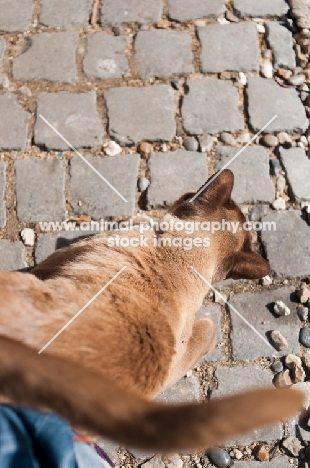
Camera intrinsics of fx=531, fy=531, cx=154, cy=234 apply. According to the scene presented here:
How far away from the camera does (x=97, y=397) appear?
145 cm

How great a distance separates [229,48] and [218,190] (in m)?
1.67

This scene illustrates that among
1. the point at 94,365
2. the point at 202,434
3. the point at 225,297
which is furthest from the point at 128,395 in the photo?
the point at 225,297

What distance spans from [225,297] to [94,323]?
49.1 inches

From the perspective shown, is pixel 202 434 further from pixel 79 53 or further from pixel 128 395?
pixel 79 53

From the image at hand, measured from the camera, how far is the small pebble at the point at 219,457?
2904mm

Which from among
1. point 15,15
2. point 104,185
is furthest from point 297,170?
point 15,15

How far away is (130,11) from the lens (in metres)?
4.24

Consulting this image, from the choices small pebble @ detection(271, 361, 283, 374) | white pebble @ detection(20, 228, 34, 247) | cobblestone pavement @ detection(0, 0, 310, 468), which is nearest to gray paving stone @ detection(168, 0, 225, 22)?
cobblestone pavement @ detection(0, 0, 310, 468)

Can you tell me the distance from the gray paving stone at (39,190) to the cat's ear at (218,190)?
40.2 inches

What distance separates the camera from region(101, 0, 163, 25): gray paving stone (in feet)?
13.8

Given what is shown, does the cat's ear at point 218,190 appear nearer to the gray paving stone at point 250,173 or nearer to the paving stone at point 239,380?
the gray paving stone at point 250,173

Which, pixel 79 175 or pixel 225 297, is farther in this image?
pixel 79 175

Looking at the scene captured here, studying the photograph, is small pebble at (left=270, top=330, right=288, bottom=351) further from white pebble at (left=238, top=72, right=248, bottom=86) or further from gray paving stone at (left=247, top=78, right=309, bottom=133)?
white pebble at (left=238, top=72, right=248, bottom=86)

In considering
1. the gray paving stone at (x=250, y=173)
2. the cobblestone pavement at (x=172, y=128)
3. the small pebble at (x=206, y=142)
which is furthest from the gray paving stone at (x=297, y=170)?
the small pebble at (x=206, y=142)
